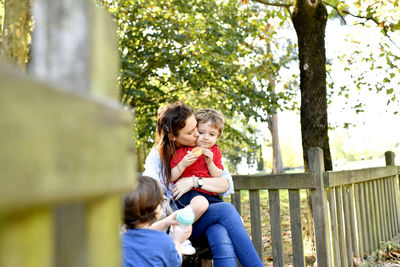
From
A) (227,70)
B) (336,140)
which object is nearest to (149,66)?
(227,70)

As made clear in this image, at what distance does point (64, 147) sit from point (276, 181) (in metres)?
3.02

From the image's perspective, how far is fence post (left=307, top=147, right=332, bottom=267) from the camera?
134 inches

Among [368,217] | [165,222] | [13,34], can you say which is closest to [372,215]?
[368,217]

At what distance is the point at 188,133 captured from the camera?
3.15 m

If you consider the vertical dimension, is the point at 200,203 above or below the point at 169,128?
below

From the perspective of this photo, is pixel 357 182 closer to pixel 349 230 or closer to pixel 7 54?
pixel 349 230

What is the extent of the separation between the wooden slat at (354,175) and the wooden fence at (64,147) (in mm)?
2968

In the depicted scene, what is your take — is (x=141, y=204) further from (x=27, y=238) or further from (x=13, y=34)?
(x=13, y=34)

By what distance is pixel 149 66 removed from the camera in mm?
9195

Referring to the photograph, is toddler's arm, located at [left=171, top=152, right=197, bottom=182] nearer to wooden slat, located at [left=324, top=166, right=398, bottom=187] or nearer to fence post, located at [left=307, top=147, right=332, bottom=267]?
fence post, located at [left=307, top=147, right=332, bottom=267]

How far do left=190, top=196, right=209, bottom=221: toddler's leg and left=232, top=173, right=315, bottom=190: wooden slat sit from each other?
795mm

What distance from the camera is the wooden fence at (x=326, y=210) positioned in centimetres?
345

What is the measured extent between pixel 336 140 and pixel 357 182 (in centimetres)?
6270

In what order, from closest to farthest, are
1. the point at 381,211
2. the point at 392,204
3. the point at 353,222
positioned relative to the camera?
1. the point at 353,222
2. the point at 381,211
3. the point at 392,204
